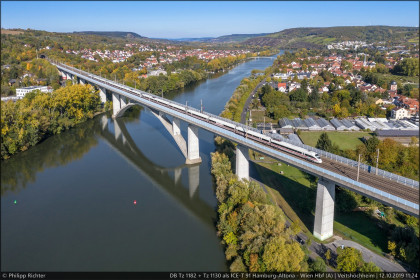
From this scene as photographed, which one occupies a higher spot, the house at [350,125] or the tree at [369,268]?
the house at [350,125]

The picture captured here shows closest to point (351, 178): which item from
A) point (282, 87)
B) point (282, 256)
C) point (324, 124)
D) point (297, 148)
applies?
point (297, 148)

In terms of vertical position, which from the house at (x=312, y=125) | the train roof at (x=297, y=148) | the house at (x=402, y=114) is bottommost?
the train roof at (x=297, y=148)

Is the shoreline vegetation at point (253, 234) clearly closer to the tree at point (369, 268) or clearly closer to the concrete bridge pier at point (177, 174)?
the tree at point (369, 268)

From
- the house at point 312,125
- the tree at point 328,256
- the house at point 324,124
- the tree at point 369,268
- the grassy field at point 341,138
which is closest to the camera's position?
the tree at point 369,268

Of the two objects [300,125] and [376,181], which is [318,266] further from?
[300,125]

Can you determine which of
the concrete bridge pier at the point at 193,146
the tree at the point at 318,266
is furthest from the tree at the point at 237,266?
the concrete bridge pier at the point at 193,146

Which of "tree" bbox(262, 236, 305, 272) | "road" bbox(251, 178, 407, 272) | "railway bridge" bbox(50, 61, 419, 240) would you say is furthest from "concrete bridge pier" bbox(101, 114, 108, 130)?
"tree" bbox(262, 236, 305, 272)
